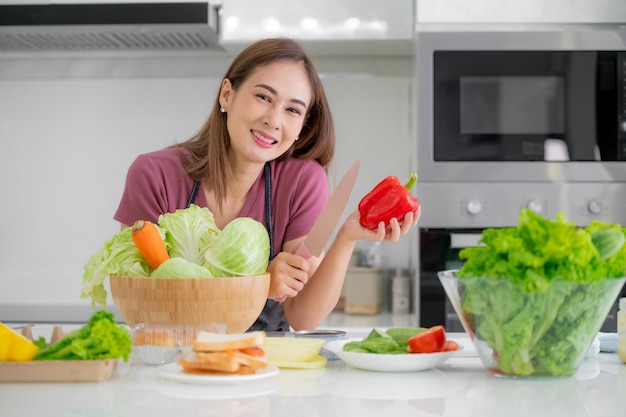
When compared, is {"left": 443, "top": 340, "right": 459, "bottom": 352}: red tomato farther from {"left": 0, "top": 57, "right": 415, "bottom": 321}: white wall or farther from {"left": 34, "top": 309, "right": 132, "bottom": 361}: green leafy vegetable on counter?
{"left": 0, "top": 57, "right": 415, "bottom": 321}: white wall

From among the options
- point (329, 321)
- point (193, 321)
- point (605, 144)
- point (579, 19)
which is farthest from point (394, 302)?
point (193, 321)

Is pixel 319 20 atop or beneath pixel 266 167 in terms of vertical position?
atop

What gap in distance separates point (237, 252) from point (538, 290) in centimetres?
48

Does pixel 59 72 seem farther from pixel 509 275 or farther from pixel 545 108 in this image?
pixel 509 275

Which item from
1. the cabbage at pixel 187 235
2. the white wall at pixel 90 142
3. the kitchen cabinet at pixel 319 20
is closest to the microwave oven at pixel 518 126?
the kitchen cabinet at pixel 319 20

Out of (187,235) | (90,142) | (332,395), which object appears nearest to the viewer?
(332,395)

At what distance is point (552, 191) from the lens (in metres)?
2.69

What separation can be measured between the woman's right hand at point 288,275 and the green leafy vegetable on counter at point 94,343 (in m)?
0.43

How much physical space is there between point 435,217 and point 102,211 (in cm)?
140

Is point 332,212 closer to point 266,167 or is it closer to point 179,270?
point 179,270

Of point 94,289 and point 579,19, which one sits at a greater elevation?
point 579,19

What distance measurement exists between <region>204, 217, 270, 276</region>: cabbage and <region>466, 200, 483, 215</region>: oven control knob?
4.68 ft

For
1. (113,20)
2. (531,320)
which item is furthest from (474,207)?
(531,320)

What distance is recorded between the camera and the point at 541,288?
1.09 meters
